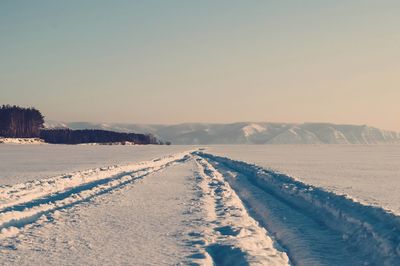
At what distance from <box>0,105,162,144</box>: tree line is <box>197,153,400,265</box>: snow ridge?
111861mm

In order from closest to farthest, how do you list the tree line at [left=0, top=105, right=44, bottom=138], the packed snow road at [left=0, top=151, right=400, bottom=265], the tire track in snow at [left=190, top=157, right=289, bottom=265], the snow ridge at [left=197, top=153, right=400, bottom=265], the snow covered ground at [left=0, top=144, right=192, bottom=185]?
the tire track in snow at [left=190, top=157, right=289, bottom=265]
the packed snow road at [left=0, top=151, right=400, bottom=265]
the snow ridge at [left=197, top=153, right=400, bottom=265]
the snow covered ground at [left=0, top=144, right=192, bottom=185]
the tree line at [left=0, top=105, right=44, bottom=138]

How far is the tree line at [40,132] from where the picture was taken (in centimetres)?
11319

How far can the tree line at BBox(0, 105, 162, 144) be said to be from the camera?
113 m

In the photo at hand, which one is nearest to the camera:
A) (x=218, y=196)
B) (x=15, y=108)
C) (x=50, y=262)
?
(x=50, y=262)

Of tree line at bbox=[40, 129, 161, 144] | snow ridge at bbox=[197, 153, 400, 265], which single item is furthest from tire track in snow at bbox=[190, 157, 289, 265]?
tree line at bbox=[40, 129, 161, 144]

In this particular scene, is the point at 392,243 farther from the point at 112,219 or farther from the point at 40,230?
the point at 40,230

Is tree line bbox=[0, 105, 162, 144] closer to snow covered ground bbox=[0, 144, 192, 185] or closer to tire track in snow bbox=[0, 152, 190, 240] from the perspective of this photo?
snow covered ground bbox=[0, 144, 192, 185]

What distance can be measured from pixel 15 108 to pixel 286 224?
118 metres

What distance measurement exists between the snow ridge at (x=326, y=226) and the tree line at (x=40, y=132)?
11186 cm

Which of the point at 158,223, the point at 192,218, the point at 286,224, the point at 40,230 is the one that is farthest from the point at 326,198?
the point at 40,230

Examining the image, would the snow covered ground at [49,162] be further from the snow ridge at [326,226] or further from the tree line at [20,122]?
the tree line at [20,122]

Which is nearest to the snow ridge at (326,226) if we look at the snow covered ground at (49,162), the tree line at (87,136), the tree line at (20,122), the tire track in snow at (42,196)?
the tire track in snow at (42,196)

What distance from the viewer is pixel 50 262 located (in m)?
6.03

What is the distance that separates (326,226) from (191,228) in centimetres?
287
